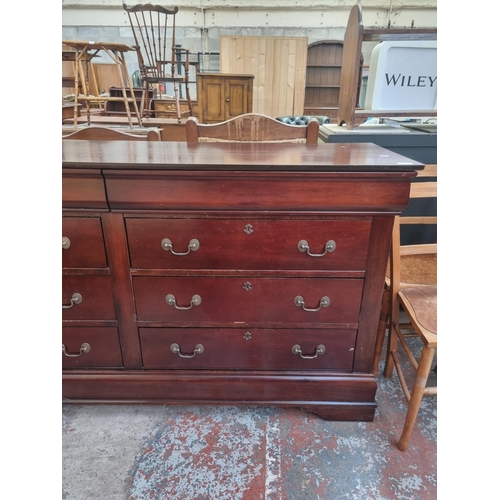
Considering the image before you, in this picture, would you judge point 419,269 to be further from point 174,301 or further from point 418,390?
point 174,301

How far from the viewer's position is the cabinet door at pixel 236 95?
481cm

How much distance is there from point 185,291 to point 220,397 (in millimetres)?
460

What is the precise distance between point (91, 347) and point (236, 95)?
175 inches

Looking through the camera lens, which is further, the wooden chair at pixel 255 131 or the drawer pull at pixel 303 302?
the wooden chair at pixel 255 131

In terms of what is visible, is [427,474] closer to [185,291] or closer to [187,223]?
[185,291]

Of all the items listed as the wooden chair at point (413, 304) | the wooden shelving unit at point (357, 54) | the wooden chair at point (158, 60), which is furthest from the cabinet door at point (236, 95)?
the wooden chair at point (413, 304)

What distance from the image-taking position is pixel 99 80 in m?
6.79

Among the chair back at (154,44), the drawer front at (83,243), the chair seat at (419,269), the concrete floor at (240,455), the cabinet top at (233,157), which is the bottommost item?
the concrete floor at (240,455)

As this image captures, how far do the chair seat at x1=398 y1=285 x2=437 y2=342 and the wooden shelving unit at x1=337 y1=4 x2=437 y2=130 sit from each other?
33.5 inches

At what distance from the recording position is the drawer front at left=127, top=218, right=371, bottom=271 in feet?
3.59

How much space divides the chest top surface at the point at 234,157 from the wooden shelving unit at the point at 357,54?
1.17 ft

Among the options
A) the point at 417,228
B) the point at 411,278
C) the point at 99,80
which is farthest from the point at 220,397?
the point at 99,80

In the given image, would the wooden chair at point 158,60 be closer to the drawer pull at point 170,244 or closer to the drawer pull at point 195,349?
the drawer pull at point 170,244

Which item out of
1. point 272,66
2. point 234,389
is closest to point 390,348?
point 234,389
